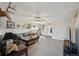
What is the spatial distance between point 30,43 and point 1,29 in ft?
1.13

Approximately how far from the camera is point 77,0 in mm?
1754

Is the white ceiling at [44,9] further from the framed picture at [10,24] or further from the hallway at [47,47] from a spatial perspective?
the hallway at [47,47]

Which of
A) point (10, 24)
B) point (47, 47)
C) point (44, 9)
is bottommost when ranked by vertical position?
point (47, 47)

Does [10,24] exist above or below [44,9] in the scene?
below

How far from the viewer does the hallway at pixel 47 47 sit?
5.56ft

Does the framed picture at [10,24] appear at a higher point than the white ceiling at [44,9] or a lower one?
lower

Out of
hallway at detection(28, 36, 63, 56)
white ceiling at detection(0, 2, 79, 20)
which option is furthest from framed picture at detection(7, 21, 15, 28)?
hallway at detection(28, 36, 63, 56)

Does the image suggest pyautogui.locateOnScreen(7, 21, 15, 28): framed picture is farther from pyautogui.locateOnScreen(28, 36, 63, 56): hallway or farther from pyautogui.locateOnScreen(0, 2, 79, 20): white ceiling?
pyautogui.locateOnScreen(28, 36, 63, 56): hallway

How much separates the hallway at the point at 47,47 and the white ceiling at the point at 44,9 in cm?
25

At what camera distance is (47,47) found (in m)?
1.70

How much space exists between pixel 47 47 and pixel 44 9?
412 millimetres

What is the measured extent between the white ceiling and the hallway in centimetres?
25

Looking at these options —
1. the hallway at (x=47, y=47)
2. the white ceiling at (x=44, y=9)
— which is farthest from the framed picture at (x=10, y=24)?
the hallway at (x=47, y=47)

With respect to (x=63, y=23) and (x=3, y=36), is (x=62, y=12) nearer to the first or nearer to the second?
(x=63, y=23)
